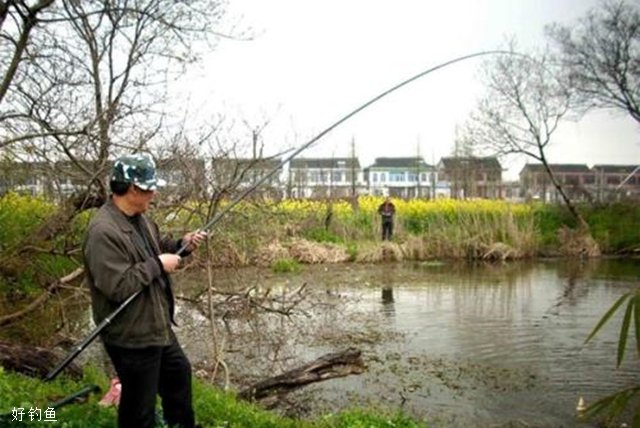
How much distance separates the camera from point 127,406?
3555 mm

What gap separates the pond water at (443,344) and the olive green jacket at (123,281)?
368 cm

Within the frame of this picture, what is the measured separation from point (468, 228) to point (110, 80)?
14.9 metres

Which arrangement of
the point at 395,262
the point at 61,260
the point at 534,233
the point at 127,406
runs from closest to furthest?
the point at 127,406, the point at 61,260, the point at 395,262, the point at 534,233

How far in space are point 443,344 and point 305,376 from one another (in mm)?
3486

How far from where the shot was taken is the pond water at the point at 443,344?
7.25 m

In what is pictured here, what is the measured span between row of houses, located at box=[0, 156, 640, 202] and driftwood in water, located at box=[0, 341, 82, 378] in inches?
88.9

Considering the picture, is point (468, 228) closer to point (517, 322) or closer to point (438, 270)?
point (438, 270)

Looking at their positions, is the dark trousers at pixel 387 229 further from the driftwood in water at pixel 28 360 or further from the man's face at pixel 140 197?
the man's face at pixel 140 197

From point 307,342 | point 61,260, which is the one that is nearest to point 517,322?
point 307,342

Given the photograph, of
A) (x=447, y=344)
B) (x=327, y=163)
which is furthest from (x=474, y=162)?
(x=447, y=344)

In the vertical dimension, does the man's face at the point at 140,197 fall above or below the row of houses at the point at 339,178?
below

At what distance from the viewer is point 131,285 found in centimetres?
337

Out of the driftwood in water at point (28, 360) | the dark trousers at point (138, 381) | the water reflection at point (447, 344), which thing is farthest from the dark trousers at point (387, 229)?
the dark trousers at point (138, 381)

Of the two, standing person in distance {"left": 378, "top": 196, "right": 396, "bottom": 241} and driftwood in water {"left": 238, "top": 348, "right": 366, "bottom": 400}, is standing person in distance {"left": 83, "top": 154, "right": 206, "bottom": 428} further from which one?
standing person in distance {"left": 378, "top": 196, "right": 396, "bottom": 241}
